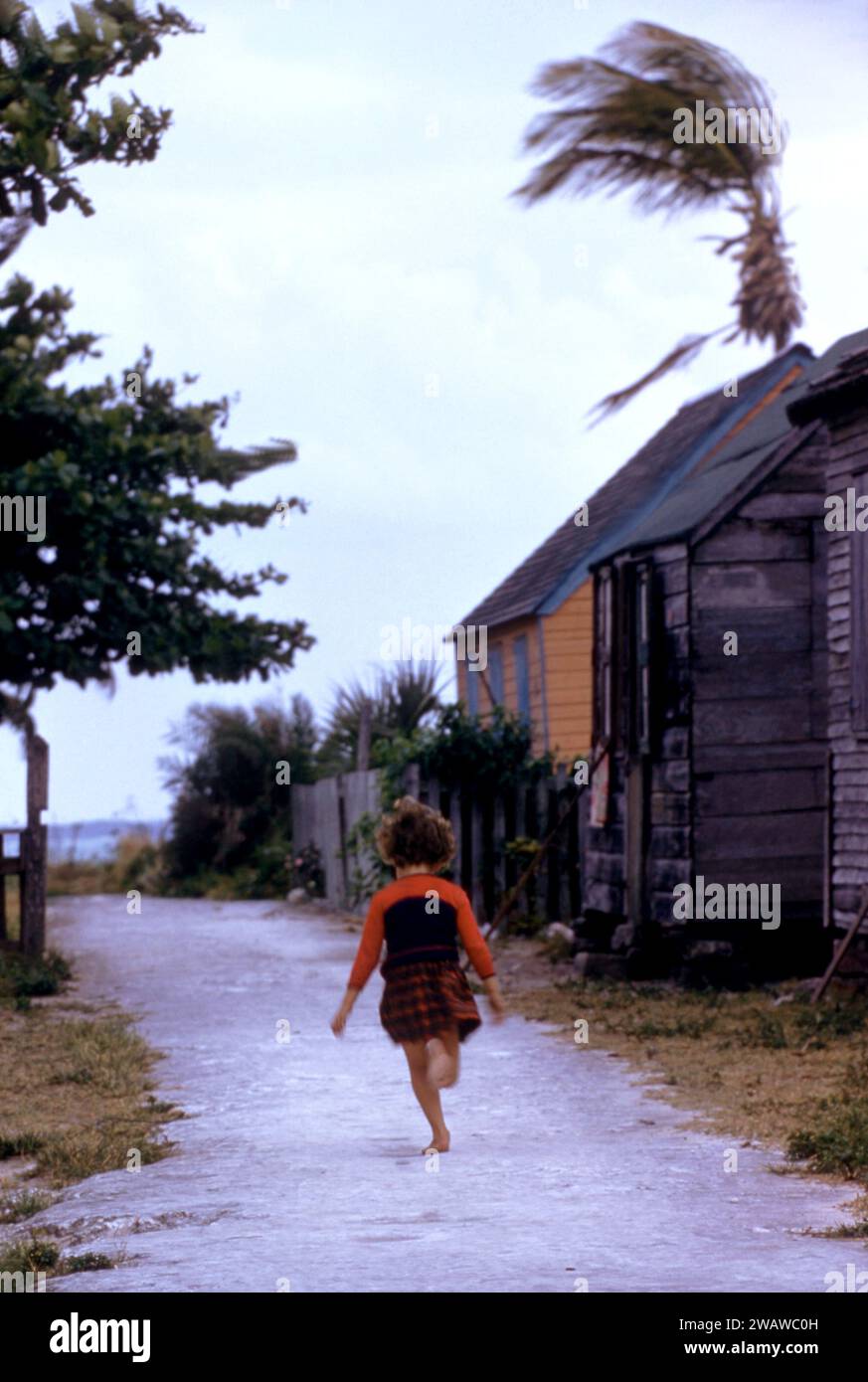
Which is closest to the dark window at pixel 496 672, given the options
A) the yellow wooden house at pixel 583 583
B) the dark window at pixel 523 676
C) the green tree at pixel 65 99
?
the dark window at pixel 523 676

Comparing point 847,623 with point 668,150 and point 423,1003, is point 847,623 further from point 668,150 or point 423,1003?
point 668,150

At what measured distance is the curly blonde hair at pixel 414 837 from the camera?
7.75 m

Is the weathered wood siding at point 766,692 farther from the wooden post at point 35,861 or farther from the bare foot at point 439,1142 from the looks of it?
the bare foot at point 439,1142

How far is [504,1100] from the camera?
945cm

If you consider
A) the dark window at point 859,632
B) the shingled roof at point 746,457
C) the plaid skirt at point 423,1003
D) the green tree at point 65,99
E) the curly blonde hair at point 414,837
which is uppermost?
the green tree at point 65,99

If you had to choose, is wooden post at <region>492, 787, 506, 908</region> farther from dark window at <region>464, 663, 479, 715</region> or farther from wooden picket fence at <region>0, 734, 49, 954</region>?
dark window at <region>464, 663, 479, 715</region>

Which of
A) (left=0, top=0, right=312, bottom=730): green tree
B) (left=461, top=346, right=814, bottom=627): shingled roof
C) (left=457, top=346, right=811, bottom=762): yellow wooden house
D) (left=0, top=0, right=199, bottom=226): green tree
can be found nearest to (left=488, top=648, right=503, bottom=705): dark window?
(left=461, top=346, right=814, bottom=627): shingled roof

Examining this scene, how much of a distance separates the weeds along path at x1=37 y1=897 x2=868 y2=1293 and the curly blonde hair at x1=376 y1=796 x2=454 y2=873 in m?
1.29

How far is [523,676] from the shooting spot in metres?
29.1

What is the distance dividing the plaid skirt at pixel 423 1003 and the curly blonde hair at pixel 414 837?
46 centimetres

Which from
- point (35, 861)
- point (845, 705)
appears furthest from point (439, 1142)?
point (35, 861)

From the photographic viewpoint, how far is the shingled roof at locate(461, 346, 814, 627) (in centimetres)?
2686

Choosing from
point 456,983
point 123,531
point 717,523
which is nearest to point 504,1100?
point 456,983

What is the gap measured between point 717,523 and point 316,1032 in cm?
579
